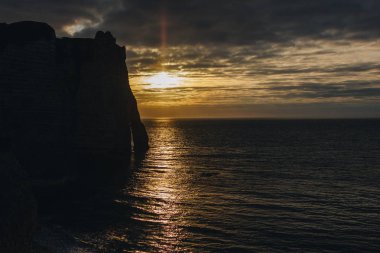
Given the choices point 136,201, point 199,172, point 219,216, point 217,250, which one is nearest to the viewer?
point 217,250

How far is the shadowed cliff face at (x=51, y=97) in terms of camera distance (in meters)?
56.1

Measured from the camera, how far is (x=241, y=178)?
193 feet

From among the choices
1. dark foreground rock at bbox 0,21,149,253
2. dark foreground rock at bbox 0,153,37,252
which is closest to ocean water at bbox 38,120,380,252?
dark foreground rock at bbox 0,153,37,252

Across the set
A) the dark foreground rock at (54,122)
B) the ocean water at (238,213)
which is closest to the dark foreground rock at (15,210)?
the dark foreground rock at (54,122)

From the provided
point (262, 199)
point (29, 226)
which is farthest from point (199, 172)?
point (29, 226)

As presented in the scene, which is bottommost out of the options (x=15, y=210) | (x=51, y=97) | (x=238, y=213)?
(x=238, y=213)

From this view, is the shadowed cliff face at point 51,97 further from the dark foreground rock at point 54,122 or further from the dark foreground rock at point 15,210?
the dark foreground rock at point 15,210

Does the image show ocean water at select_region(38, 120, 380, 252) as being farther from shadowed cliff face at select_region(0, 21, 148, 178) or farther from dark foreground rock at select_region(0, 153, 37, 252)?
shadowed cliff face at select_region(0, 21, 148, 178)

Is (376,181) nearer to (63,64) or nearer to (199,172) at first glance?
(199,172)

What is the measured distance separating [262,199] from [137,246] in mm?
19671

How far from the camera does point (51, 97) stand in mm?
60688

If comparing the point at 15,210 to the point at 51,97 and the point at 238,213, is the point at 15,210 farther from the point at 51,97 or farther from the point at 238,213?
the point at 51,97

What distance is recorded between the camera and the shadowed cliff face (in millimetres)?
56062

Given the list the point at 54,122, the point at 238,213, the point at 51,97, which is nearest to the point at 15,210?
the point at 238,213
